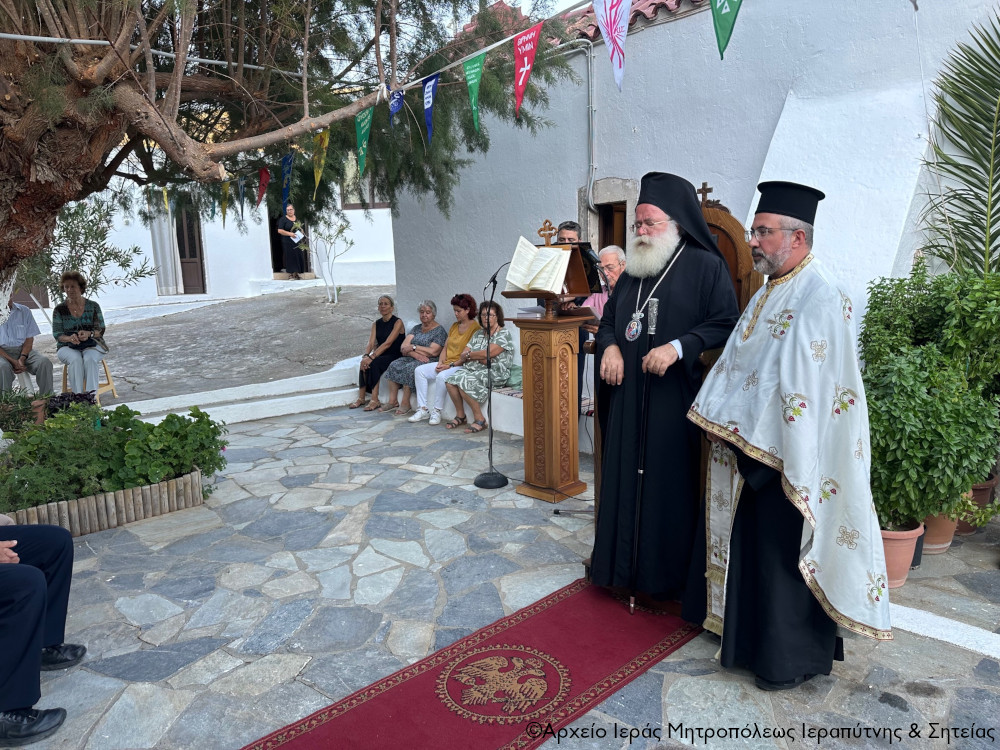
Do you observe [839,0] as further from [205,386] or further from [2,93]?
[205,386]

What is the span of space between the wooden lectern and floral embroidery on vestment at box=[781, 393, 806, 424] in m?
2.66

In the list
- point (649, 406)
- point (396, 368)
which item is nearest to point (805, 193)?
point (649, 406)

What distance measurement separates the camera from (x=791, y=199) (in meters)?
2.76

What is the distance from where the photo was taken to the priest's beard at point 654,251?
3326 millimetres

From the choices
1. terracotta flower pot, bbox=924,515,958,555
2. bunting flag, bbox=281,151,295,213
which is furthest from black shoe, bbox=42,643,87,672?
bunting flag, bbox=281,151,295,213

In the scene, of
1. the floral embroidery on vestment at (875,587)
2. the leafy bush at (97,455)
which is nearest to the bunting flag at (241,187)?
the leafy bush at (97,455)

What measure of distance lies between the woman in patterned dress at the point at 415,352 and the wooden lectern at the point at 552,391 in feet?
9.31

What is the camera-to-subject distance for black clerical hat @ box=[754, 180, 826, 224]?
274cm

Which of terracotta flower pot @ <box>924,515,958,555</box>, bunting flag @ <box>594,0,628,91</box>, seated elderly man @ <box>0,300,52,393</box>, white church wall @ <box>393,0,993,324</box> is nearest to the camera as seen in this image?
terracotta flower pot @ <box>924,515,958,555</box>

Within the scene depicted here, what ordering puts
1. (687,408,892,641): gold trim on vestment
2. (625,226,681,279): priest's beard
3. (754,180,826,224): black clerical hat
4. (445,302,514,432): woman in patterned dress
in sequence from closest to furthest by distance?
(687,408,892,641): gold trim on vestment
(754,180,826,224): black clerical hat
(625,226,681,279): priest's beard
(445,302,514,432): woman in patterned dress

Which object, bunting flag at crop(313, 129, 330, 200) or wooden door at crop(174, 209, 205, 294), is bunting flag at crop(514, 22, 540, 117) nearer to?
bunting flag at crop(313, 129, 330, 200)

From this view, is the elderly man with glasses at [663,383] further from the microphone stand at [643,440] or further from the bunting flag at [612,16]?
the bunting flag at [612,16]

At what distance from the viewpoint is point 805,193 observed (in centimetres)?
275

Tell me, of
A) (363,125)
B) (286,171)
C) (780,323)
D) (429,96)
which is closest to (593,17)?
(429,96)
